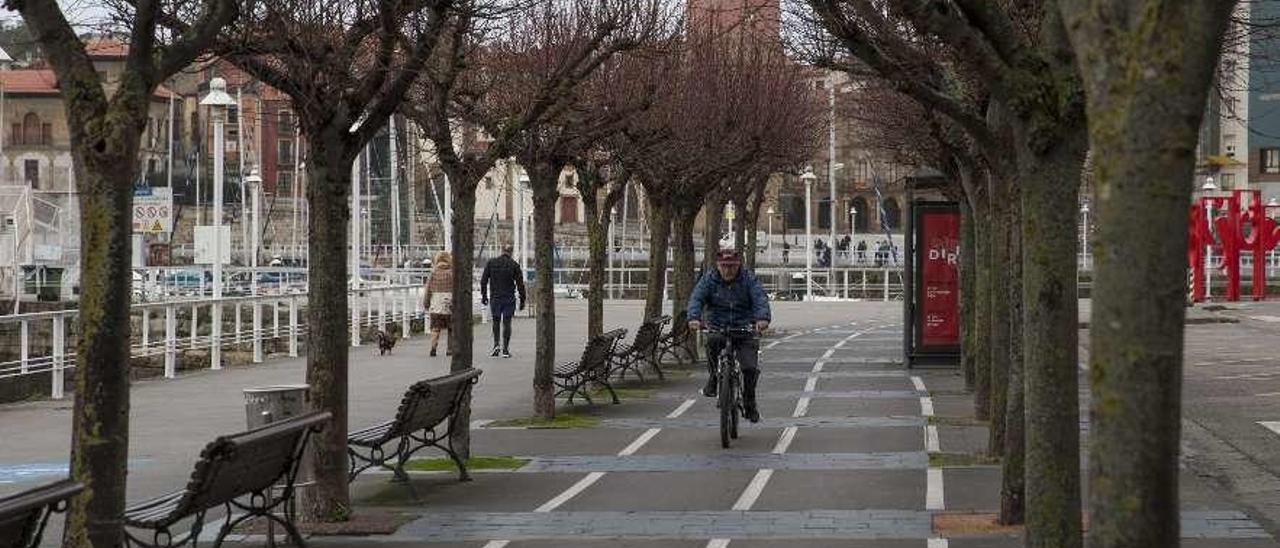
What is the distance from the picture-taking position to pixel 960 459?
15859 millimetres

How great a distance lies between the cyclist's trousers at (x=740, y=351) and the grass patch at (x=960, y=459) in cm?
240

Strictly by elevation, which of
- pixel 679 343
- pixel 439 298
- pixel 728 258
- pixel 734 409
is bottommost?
pixel 734 409

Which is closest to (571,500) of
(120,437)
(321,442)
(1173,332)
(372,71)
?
(321,442)

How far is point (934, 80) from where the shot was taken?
1320 centimetres

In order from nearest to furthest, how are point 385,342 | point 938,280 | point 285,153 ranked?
A: point 938,280, point 385,342, point 285,153

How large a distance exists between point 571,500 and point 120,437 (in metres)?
5.39

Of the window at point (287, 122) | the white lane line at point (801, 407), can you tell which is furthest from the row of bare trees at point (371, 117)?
the white lane line at point (801, 407)

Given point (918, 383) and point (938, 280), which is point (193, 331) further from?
point (918, 383)

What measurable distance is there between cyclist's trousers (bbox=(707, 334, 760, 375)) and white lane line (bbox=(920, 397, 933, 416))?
3160 mm

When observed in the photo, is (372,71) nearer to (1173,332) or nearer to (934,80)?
(934,80)

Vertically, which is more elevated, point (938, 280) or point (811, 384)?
point (938, 280)

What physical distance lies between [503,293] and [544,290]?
1105 cm

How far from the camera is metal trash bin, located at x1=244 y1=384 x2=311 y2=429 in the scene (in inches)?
483

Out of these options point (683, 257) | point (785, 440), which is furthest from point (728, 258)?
point (683, 257)
